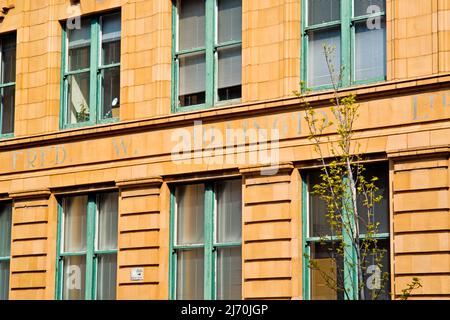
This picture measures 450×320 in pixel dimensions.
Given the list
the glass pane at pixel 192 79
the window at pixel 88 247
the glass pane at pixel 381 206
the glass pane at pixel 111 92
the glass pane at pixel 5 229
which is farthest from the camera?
the glass pane at pixel 5 229

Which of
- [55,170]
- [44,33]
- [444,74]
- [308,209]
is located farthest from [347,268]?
[44,33]

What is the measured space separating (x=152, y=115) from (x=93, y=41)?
10.3ft

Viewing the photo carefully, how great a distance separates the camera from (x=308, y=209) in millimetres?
25625

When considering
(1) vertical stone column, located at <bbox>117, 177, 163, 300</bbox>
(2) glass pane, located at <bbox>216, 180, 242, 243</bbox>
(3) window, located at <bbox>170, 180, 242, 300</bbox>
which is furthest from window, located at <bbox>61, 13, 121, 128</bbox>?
(2) glass pane, located at <bbox>216, 180, 242, 243</bbox>

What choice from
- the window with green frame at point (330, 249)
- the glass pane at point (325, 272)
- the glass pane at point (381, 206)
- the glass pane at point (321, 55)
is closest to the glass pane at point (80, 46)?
the glass pane at point (321, 55)

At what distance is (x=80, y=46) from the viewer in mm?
30641

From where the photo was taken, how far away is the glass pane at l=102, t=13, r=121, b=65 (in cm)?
2988

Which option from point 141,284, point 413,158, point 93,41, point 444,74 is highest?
point 93,41

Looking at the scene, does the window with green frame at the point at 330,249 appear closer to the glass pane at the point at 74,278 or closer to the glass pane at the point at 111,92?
the glass pane at the point at 111,92

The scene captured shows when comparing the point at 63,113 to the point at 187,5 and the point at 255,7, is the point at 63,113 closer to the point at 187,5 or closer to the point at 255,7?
the point at 187,5

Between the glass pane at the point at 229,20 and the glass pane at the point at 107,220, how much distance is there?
4.81 m

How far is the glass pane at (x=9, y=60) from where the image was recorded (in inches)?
1265

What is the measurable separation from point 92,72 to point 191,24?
324 cm

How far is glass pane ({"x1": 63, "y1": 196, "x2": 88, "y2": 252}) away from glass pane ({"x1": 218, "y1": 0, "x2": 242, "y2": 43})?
555 centimetres
